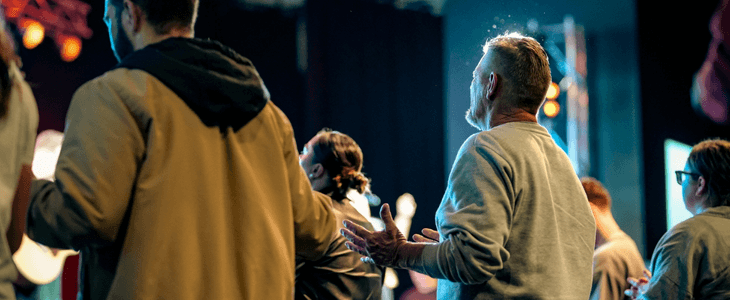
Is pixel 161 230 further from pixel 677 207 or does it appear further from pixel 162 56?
pixel 677 207

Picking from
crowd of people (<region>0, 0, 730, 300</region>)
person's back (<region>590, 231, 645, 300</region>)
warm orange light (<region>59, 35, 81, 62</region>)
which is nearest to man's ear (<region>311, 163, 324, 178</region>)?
crowd of people (<region>0, 0, 730, 300</region>)

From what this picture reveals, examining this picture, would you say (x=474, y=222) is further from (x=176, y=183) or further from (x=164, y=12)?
(x=164, y=12)

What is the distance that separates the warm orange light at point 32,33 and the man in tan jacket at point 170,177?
325 cm

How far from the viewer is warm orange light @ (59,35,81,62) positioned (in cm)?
416

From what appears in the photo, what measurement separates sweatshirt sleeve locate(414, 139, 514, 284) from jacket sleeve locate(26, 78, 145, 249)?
70cm

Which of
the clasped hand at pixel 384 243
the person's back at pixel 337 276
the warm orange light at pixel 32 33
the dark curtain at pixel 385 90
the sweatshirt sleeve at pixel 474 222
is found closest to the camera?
the sweatshirt sleeve at pixel 474 222

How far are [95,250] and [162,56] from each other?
382 millimetres

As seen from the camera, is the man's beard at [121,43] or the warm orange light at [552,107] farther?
the warm orange light at [552,107]

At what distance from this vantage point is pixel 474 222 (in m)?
1.37

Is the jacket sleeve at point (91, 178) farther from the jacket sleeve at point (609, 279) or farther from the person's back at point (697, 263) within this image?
the jacket sleeve at point (609, 279)

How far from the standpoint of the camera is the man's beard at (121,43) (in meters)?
1.26

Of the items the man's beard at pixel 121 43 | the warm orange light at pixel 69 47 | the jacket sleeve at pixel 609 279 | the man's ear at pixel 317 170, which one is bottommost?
the jacket sleeve at pixel 609 279

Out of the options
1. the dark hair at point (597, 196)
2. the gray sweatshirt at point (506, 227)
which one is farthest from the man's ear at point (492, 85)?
the dark hair at point (597, 196)

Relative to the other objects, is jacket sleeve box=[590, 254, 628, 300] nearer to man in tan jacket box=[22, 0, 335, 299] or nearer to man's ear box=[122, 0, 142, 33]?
man in tan jacket box=[22, 0, 335, 299]
